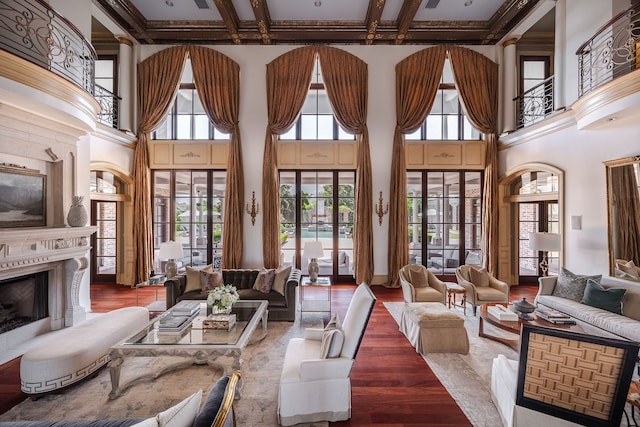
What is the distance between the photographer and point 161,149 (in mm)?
7133

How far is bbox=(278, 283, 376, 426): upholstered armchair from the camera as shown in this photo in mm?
2400

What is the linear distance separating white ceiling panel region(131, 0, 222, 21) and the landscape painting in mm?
4410

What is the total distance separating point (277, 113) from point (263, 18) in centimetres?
197

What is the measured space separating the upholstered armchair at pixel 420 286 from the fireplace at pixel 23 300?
18.6ft

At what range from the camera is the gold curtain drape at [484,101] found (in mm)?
6926

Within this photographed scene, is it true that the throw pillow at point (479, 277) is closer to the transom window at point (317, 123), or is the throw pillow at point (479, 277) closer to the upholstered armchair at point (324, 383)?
the upholstered armchair at point (324, 383)

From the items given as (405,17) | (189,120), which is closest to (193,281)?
(189,120)

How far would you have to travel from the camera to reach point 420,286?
521cm

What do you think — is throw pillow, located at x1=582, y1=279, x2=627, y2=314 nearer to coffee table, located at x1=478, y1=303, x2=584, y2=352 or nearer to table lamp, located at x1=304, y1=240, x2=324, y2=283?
coffee table, located at x1=478, y1=303, x2=584, y2=352

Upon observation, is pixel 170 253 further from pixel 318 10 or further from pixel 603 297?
pixel 603 297

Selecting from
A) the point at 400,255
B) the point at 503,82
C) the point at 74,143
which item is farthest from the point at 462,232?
the point at 74,143

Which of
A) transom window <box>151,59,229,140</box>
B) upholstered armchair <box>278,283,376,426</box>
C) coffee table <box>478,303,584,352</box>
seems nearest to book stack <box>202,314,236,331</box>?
upholstered armchair <box>278,283,376,426</box>

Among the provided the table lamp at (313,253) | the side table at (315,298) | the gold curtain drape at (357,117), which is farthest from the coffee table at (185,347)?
the gold curtain drape at (357,117)

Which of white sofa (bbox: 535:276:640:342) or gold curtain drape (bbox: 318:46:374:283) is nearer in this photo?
white sofa (bbox: 535:276:640:342)
